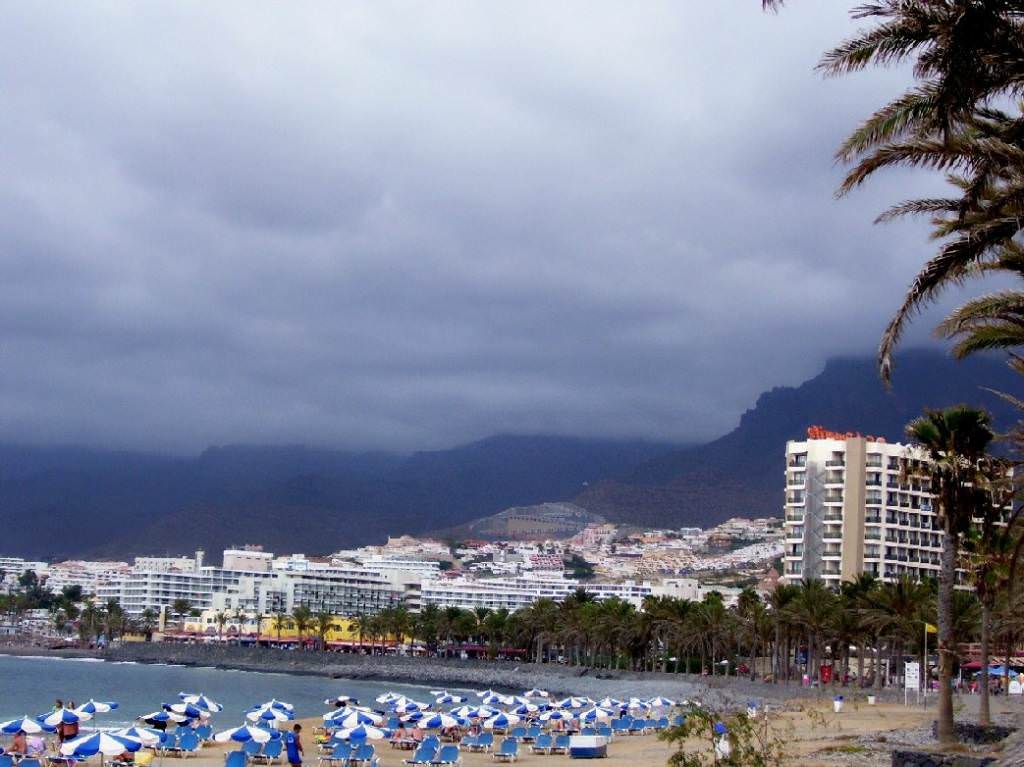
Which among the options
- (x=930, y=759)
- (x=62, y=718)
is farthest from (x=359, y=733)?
(x=930, y=759)

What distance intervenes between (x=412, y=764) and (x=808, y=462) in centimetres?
7982

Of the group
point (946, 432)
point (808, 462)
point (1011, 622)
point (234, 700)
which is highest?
point (808, 462)

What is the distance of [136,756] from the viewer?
40.8 m

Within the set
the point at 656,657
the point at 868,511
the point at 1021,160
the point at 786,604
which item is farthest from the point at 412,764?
the point at 656,657

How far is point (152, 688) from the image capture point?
111750 mm

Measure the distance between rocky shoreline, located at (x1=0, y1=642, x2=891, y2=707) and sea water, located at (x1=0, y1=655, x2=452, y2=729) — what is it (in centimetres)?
399

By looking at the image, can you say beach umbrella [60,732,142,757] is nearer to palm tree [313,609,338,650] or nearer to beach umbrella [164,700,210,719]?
beach umbrella [164,700,210,719]

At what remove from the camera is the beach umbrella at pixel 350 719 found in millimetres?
48959

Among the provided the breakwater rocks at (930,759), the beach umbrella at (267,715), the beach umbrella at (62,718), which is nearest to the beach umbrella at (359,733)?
the beach umbrella at (267,715)

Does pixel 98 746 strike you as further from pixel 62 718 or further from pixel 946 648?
pixel 946 648

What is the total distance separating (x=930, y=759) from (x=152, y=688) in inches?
3793

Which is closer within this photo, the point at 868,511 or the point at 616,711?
the point at 616,711

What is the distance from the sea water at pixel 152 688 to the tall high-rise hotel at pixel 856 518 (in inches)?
1381

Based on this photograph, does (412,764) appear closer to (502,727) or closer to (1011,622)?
(502,727)
